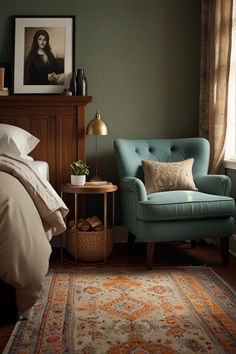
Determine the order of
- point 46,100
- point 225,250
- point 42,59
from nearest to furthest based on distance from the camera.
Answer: point 225,250, point 46,100, point 42,59

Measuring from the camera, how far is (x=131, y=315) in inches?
86.1

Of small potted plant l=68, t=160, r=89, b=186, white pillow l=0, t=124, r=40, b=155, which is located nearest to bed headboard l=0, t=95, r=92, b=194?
white pillow l=0, t=124, r=40, b=155

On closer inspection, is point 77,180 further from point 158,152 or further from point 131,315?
point 131,315

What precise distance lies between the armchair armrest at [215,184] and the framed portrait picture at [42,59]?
1.52 m

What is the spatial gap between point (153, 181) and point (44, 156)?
103 centimetres

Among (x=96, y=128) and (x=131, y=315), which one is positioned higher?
(x=96, y=128)

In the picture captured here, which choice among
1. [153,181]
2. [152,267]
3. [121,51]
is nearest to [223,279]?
[152,267]

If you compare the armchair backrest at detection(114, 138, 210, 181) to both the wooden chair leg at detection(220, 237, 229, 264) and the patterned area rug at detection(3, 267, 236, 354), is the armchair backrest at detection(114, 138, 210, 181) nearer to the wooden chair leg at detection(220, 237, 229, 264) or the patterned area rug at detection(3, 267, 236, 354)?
the wooden chair leg at detection(220, 237, 229, 264)

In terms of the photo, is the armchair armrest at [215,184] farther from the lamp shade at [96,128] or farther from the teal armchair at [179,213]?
the lamp shade at [96,128]

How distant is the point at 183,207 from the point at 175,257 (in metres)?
0.68

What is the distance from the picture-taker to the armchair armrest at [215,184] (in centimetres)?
328

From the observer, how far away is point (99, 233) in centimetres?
328

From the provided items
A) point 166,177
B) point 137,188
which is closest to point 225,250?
point 166,177

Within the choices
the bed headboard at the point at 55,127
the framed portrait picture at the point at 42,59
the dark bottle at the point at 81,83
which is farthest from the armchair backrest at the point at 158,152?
the framed portrait picture at the point at 42,59
